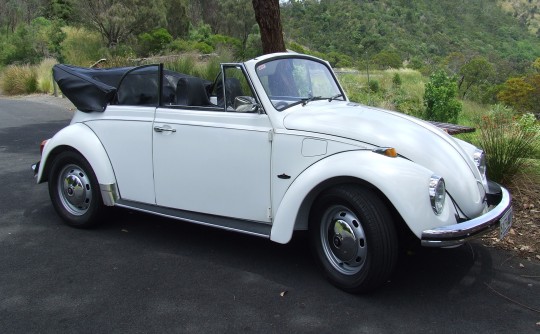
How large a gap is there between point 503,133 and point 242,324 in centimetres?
422

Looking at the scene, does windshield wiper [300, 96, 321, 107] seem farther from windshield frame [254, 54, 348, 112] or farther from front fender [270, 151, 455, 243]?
front fender [270, 151, 455, 243]

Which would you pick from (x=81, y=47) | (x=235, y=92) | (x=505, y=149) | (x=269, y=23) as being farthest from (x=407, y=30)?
(x=235, y=92)

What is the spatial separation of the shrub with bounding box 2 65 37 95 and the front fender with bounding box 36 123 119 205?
19.2 meters

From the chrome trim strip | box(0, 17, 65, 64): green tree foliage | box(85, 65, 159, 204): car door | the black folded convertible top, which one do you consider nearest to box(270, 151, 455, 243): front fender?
box(85, 65, 159, 204): car door

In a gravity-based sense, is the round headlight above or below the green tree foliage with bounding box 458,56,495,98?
above

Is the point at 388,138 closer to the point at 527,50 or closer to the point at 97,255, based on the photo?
the point at 97,255

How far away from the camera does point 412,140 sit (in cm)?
367

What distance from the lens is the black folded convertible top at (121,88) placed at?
4.82 meters

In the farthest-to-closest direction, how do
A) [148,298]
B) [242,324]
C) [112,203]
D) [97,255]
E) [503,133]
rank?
[503,133] < [112,203] < [97,255] < [148,298] < [242,324]

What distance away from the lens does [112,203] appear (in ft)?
15.7

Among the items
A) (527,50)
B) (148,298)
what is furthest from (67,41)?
(527,50)

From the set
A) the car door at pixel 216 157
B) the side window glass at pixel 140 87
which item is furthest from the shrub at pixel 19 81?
the car door at pixel 216 157

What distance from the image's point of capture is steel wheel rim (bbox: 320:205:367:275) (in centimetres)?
353

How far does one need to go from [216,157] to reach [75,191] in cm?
179
